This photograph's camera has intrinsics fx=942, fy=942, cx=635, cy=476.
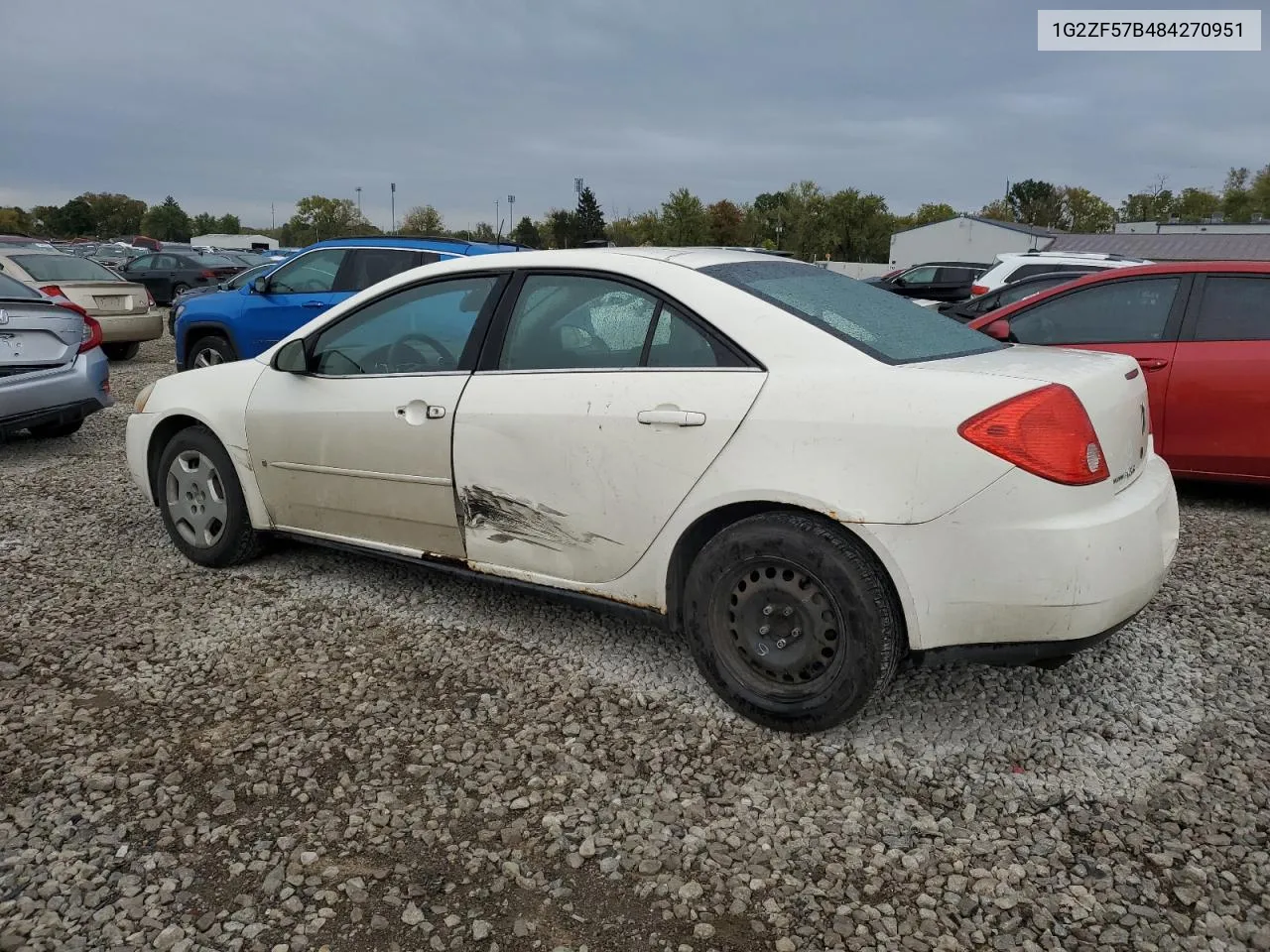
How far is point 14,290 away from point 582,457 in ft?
20.5

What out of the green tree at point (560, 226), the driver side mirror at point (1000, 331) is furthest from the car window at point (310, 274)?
the green tree at point (560, 226)

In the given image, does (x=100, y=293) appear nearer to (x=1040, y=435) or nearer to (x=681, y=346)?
(x=681, y=346)

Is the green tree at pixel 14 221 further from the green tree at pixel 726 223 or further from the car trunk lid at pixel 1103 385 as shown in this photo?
the car trunk lid at pixel 1103 385

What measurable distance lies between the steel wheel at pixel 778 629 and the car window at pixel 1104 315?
4.13 m

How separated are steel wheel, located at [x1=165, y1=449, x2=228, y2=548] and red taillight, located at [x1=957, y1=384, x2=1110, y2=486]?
345 centimetres

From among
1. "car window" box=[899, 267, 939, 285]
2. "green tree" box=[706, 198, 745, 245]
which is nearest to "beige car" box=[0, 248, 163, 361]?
"car window" box=[899, 267, 939, 285]

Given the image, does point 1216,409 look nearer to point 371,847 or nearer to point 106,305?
point 371,847

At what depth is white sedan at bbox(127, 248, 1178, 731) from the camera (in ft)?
8.75

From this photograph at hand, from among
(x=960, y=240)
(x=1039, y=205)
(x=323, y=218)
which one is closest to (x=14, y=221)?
(x=323, y=218)

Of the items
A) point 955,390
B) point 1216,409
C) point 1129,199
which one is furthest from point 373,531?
point 1129,199

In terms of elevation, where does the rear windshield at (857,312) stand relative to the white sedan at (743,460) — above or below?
above

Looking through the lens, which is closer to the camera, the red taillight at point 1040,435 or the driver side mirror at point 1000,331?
the red taillight at point 1040,435

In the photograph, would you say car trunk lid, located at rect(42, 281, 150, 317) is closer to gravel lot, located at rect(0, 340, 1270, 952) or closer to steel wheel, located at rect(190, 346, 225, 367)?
steel wheel, located at rect(190, 346, 225, 367)

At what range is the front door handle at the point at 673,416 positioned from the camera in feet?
9.89
